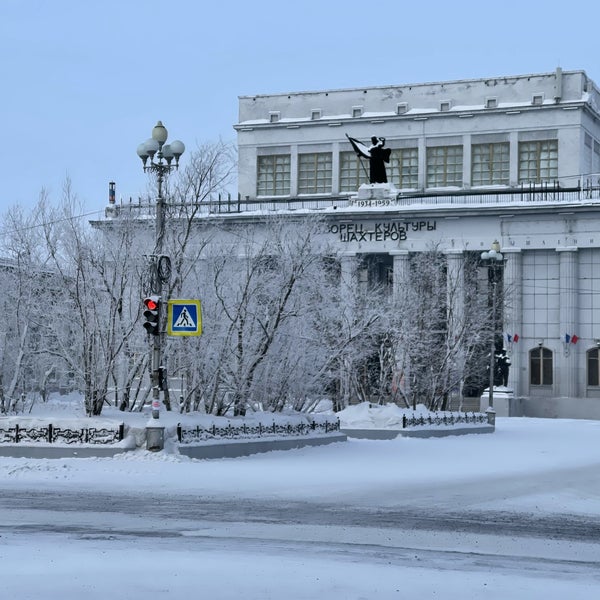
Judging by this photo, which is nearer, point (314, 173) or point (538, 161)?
point (538, 161)

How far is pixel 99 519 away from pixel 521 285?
63081 millimetres

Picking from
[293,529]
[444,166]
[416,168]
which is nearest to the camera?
[293,529]

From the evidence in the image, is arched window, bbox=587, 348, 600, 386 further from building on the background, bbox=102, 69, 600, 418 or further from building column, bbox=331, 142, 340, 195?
building column, bbox=331, 142, 340, 195

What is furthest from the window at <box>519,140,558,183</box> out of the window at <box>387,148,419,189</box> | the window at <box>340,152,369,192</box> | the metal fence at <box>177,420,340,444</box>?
the metal fence at <box>177,420,340,444</box>

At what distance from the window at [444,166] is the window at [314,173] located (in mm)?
7210

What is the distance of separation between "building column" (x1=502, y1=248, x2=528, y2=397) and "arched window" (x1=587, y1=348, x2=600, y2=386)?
3772mm

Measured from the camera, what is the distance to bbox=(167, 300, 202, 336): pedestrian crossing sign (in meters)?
27.3

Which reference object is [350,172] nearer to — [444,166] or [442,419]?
[444,166]

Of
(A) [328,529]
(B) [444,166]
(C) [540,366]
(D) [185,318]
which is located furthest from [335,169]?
(A) [328,529]

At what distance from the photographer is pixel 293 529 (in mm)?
15617

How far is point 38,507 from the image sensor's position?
1755cm

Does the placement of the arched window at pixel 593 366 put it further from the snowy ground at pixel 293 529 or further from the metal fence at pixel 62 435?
the metal fence at pixel 62 435

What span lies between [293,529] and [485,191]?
64850mm

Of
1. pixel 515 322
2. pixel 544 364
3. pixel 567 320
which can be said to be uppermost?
pixel 567 320
